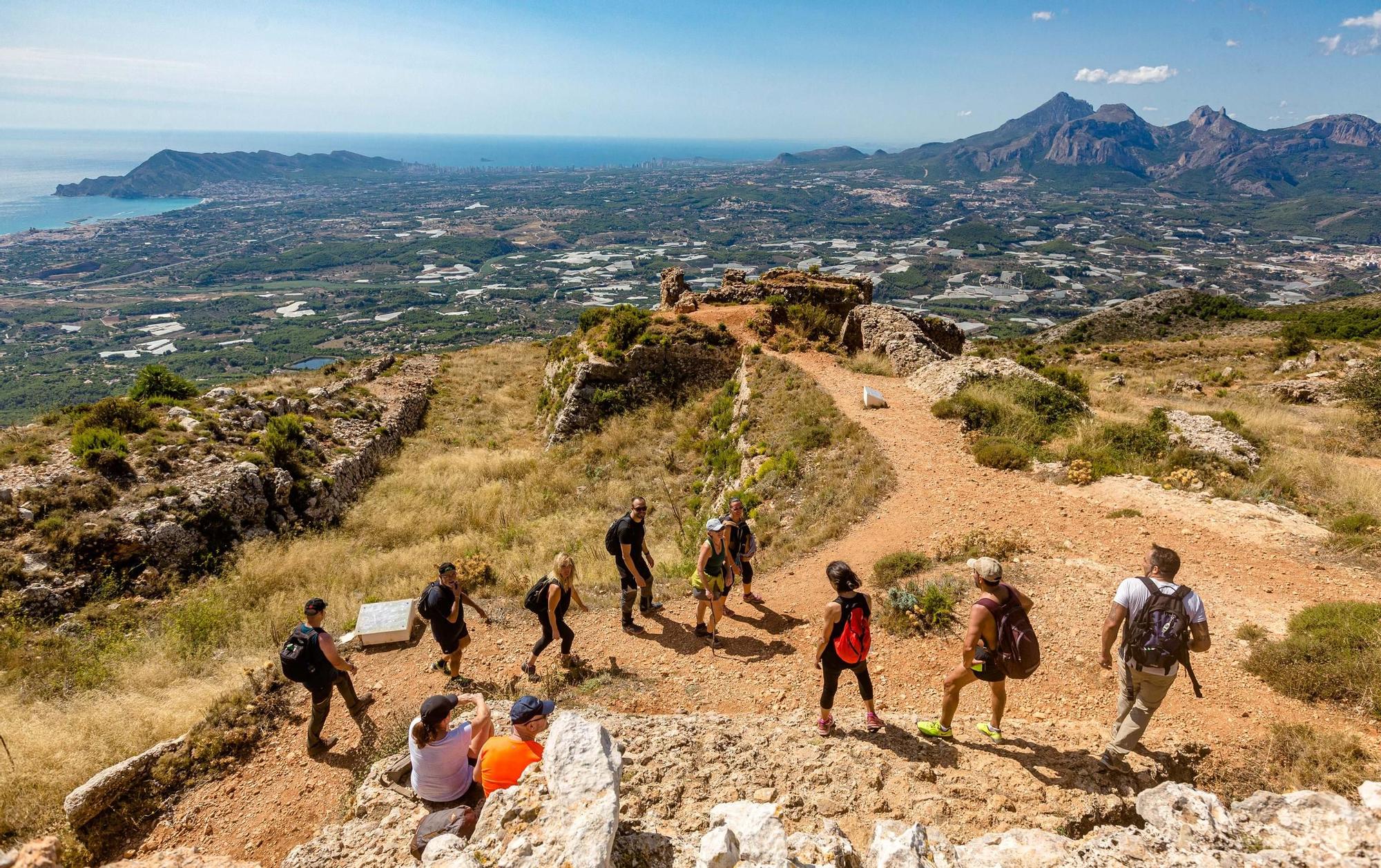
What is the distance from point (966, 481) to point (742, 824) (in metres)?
9.76

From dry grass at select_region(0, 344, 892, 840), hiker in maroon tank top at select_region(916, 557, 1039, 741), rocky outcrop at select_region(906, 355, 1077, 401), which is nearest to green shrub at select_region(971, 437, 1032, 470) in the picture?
dry grass at select_region(0, 344, 892, 840)

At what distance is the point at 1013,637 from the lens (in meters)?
5.16

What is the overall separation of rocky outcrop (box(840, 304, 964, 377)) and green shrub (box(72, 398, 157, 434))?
21260 mm

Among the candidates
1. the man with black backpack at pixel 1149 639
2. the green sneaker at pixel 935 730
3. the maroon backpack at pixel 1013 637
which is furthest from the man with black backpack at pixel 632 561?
the man with black backpack at pixel 1149 639

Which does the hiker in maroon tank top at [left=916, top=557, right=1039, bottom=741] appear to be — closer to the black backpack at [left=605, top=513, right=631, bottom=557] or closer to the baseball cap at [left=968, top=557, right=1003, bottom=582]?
the baseball cap at [left=968, top=557, right=1003, bottom=582]

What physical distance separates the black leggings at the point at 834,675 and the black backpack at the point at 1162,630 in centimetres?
233

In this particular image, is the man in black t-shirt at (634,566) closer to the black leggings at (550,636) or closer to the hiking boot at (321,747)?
the black leggings at (550,636)

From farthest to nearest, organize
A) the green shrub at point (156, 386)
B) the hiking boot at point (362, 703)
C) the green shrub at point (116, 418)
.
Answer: the green shrub at point (156, 386) < the green shrub at point (116, 418) < the hiking boot at point (362, 703)

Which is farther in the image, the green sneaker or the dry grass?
the dry grass

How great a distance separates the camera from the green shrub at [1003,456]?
39.8 feet

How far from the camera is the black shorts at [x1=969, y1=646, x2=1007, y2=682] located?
5.29 metres

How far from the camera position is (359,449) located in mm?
18359

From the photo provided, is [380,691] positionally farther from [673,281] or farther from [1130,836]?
[673,281]

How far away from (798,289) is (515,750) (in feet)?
72.2
